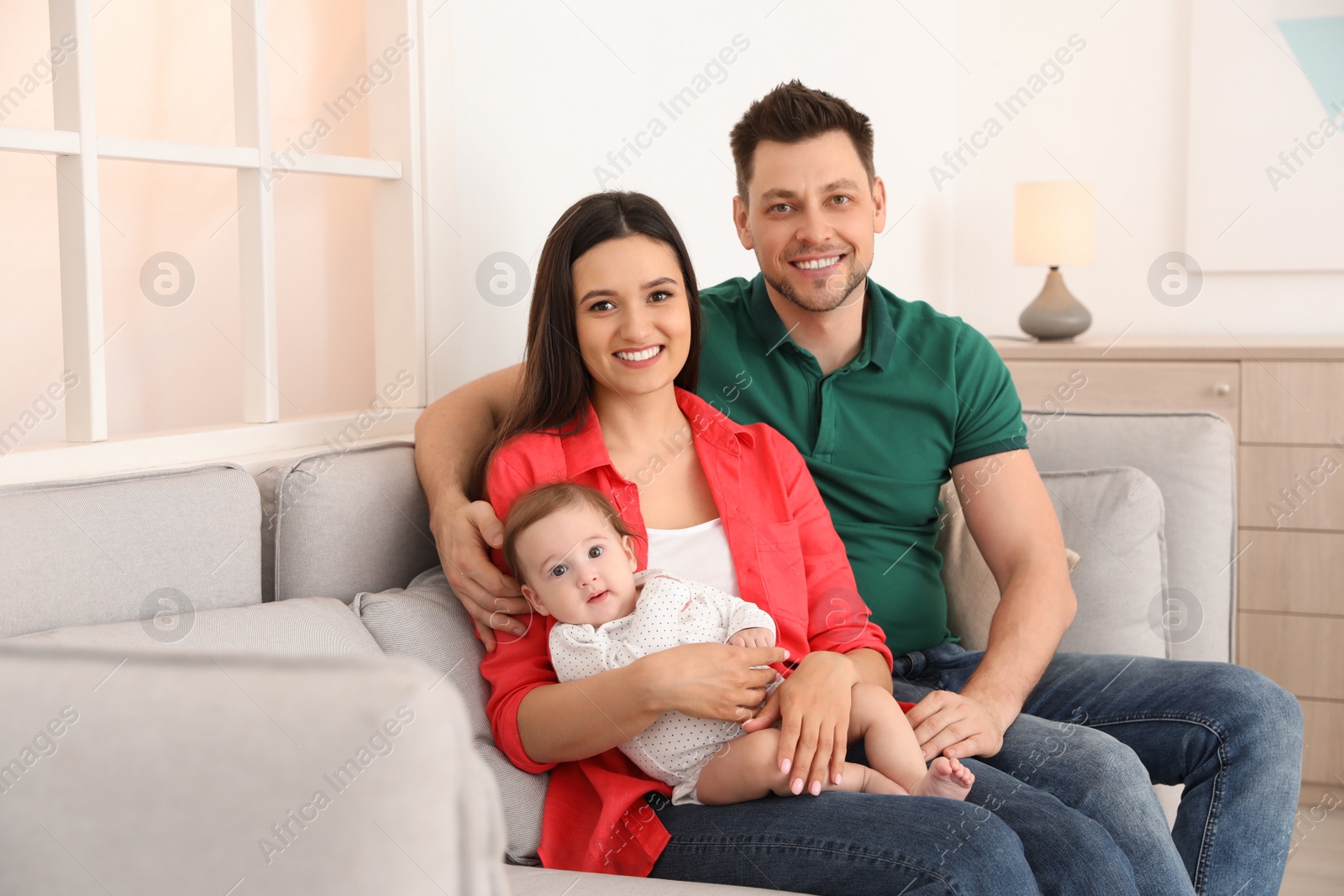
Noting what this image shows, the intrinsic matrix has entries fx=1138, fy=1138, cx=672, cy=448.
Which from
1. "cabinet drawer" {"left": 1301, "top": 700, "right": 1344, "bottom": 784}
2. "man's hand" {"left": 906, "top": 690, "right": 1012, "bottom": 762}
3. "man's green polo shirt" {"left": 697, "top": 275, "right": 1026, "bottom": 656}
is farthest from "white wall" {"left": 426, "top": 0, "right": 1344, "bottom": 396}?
"cabinet drawer" {"left": 1301, "top": 700, "right": 1344, "bottom": 784}

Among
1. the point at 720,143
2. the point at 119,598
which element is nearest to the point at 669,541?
the point at 119,598

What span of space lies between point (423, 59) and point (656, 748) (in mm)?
1273

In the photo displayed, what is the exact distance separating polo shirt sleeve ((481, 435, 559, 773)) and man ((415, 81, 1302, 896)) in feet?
0.10

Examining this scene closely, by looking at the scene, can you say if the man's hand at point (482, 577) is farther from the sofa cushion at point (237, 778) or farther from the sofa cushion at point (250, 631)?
the sofa cushion at point (237, 778)

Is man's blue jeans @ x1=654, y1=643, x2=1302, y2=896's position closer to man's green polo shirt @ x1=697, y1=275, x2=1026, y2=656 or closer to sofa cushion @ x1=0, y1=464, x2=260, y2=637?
man's green polo shirt @ x1=697, y1=275, x2=1026, y2=656

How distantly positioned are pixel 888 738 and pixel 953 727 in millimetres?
141

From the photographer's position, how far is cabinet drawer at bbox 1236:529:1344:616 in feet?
9.71

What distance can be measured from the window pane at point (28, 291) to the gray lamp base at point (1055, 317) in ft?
8.50

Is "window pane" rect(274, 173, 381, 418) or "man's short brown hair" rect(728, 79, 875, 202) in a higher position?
"man's short brown hair" rect(728, 79, 875, 202)

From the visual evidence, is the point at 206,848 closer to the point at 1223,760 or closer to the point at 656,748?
the point at 656,748

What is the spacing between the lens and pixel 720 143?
107 inches

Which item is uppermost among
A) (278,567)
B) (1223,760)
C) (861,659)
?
(278,567)

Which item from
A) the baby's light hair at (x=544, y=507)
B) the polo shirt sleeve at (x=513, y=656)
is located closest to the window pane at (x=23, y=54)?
the polo shirt sleeve at (x=513, y=656)

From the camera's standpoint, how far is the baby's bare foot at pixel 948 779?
4.29 ft
